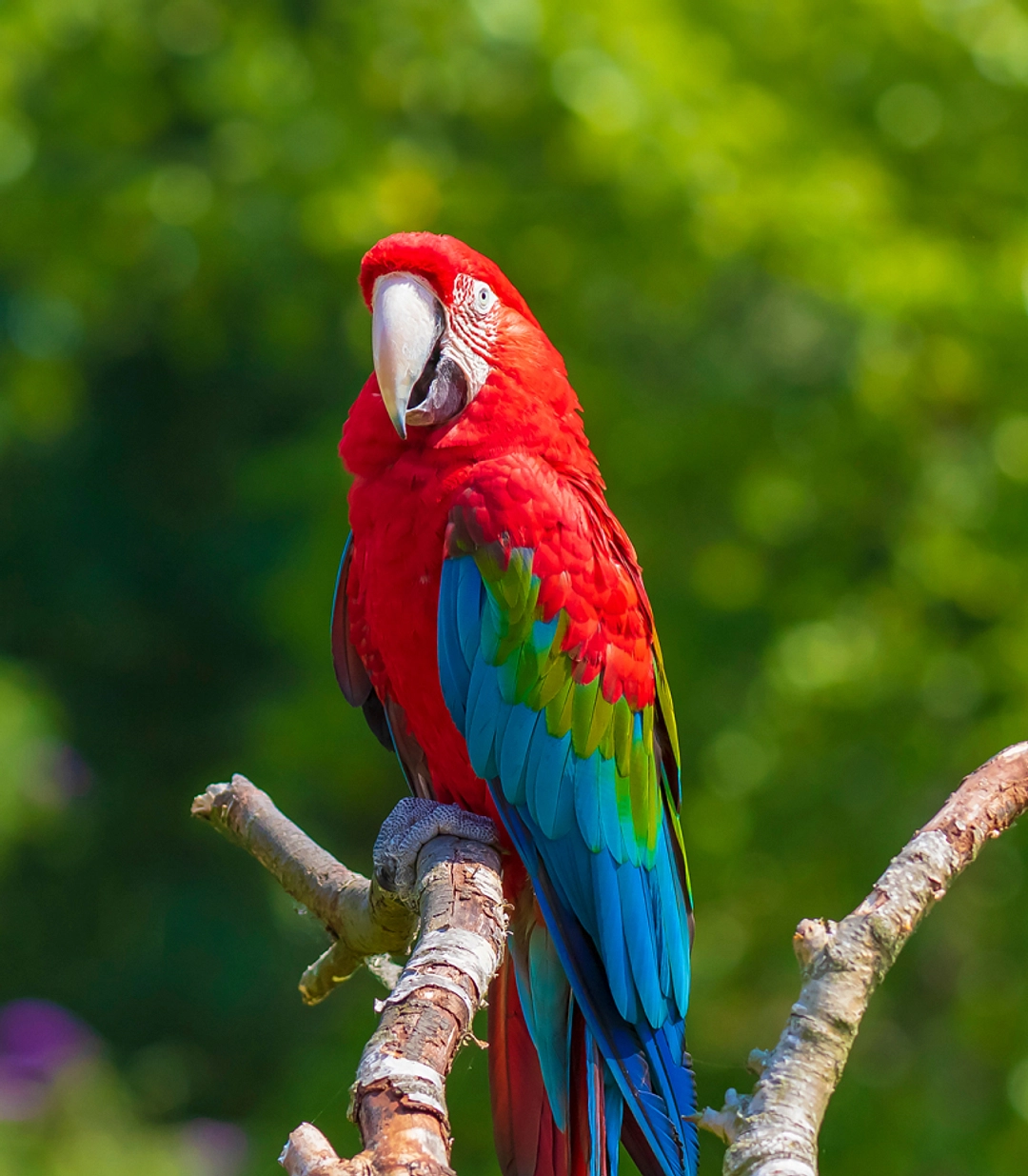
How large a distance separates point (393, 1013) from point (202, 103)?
4.81 meters

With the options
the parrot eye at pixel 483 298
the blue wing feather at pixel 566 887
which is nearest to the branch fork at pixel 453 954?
the blue wing feather at pixel 566 887

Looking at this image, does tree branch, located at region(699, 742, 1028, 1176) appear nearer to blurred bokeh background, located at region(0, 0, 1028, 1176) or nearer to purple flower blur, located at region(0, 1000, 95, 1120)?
blurred bokeh background, located at region(0, 0, 1028, 1176)

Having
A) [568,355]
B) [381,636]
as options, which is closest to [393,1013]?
[381,636]

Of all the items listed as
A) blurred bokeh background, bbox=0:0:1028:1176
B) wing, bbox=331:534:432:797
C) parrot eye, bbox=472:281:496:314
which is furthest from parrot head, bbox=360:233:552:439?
blurred bokeh background, bbox=0:0:1028:1176

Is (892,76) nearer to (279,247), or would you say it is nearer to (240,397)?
(279,247)

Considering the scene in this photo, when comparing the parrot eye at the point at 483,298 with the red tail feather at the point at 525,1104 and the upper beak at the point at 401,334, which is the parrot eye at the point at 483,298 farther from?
the red tail feather at the point at 525,1104

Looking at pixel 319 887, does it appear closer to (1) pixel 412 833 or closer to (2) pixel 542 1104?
(1) pixel 412 833

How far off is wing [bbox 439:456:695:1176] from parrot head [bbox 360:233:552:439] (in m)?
0.15

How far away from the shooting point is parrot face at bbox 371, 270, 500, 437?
2.11 meters

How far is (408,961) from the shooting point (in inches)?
60.0

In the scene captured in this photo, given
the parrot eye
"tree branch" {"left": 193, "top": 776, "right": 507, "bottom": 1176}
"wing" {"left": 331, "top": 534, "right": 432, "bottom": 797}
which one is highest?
the parrot eye

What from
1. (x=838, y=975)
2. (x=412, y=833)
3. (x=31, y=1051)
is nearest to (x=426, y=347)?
(x=412, y=833)

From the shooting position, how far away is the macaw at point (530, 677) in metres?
2.07

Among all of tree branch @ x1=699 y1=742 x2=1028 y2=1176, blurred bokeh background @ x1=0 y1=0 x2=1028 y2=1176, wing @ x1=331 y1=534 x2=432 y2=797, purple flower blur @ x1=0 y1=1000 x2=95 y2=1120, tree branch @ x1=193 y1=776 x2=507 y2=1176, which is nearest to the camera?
tree branch @ x1=193 y1=776 x2=507 y2=1176
